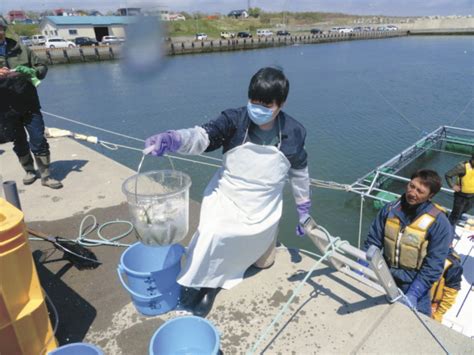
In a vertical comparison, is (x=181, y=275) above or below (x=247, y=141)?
below

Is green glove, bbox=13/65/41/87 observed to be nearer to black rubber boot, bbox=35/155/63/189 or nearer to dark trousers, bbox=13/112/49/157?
dark trousers, bbox=13/112/49/157

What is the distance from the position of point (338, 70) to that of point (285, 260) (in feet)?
84.6

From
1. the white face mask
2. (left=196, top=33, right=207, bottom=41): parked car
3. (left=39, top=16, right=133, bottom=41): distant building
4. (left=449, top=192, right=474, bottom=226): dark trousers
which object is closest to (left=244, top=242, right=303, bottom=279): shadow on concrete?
the white face mask

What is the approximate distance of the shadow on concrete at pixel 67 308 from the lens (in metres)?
2.55

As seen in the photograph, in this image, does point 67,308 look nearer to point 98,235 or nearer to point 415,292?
point 98,235

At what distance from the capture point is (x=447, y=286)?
355 cm

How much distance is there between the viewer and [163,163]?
380 inches

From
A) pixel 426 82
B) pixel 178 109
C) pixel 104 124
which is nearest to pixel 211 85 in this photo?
pixel 178 109

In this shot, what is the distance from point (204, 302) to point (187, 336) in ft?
1.48

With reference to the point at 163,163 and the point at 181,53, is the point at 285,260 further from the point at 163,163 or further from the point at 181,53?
the point at 181,53

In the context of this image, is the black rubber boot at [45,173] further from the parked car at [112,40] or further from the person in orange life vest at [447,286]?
the person in orange life vest at [447,286]

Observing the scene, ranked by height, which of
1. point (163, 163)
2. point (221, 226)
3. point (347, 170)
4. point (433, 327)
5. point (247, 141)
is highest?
point (247, 141)

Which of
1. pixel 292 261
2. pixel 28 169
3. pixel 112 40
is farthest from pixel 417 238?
pixel 112 40

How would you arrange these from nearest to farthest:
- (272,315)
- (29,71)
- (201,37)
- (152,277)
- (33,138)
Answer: (152,277) → (272,315) → (29,71) → (33,138) → (201,37)
